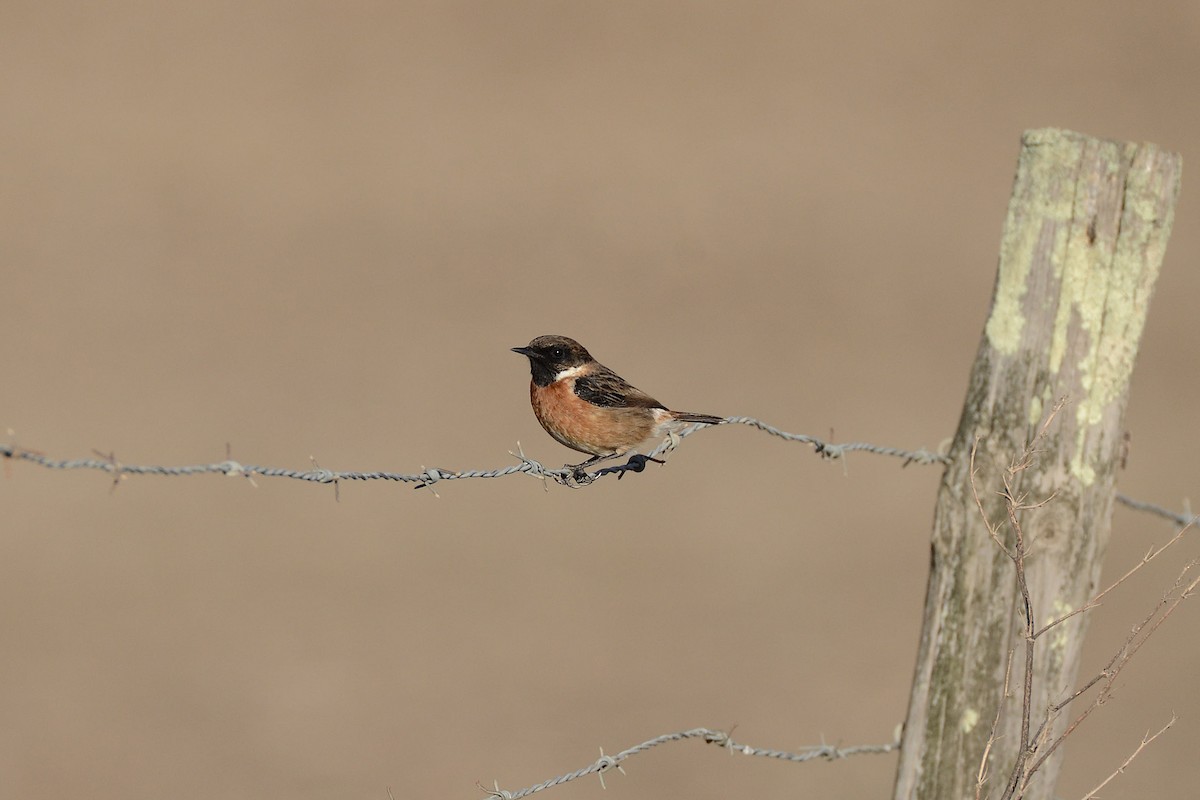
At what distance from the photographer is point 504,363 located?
1599cm

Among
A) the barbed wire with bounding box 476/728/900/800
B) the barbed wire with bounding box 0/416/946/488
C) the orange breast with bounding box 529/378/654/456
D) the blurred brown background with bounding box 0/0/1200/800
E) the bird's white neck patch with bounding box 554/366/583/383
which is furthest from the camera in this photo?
the blurred brown background with bounding box 0/0/1200/800

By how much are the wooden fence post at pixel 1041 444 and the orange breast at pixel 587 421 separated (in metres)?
2.14

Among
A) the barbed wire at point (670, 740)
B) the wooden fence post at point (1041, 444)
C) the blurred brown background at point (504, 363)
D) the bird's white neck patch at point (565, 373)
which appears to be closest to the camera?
the barbed wire at point (670, 740)

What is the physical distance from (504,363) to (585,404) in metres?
9.51

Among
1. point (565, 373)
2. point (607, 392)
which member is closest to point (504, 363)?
point (565, 373)

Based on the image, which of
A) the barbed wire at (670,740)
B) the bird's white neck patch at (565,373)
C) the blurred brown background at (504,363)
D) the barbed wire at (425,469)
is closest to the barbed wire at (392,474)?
the barbed wire at (425,469)

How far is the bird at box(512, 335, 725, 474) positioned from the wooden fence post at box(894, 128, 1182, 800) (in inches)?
77.3

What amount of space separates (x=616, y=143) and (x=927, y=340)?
20.3ft

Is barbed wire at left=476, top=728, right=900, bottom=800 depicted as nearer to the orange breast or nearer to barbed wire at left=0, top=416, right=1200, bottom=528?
barbed wire at left=0, top=416, right=1200, bottom=528

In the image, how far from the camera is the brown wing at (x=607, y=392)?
6.56 m

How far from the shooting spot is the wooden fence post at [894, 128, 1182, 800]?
15.0ft

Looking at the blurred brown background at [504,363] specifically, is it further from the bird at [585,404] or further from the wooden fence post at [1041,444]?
the wooden fence post at [1041,444]

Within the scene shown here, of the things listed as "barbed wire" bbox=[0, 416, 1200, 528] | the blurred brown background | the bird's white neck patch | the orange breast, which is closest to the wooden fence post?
"barbed wire" bbox=[0, 416, 1200, 528]

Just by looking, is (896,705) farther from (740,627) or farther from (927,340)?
(927,340)
